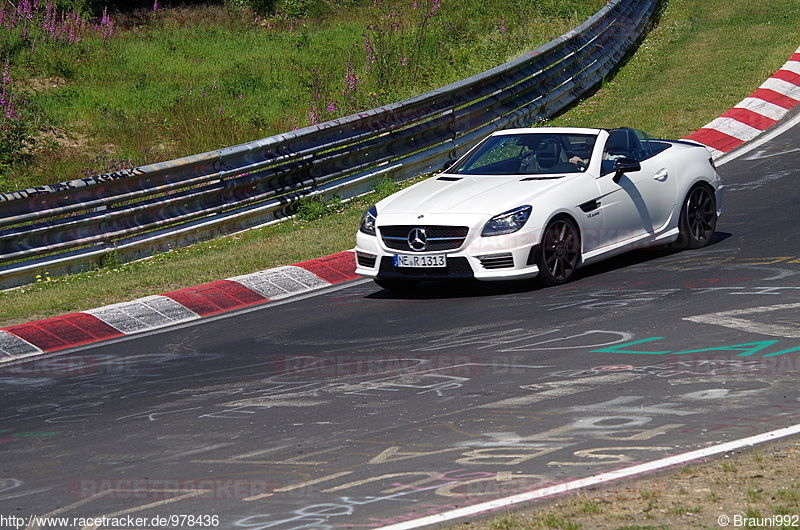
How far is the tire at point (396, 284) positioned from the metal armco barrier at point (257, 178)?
3.31m

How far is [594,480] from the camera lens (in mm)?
5242

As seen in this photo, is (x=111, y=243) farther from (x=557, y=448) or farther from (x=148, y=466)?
(x=557, y=448)

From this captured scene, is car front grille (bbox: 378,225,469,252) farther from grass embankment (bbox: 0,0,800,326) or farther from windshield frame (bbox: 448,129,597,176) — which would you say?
grass embankment (bbox: 0,0,800,326)

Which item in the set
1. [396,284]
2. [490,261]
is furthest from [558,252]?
[396,284]

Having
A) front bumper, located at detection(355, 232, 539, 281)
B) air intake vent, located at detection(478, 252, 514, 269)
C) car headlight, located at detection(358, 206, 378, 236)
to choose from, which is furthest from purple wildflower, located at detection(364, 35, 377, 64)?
air intake vent, located at detection(478, 252, 514, 269)

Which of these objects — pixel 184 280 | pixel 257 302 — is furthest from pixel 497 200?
pixel 184 280

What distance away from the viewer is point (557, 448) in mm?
5754

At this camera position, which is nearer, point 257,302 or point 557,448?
point 557,448

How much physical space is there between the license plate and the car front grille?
0.07 metres

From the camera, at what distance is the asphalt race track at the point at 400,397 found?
543cm

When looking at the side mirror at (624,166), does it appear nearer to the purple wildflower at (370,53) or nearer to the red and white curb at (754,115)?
the red and white curb at (754,115)

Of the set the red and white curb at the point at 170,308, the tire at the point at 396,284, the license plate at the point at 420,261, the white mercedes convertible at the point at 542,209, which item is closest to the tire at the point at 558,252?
the white mercedes convertible at the point at 542,209

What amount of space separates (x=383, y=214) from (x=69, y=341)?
3.05 meters

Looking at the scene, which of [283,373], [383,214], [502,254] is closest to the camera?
[283,373]
